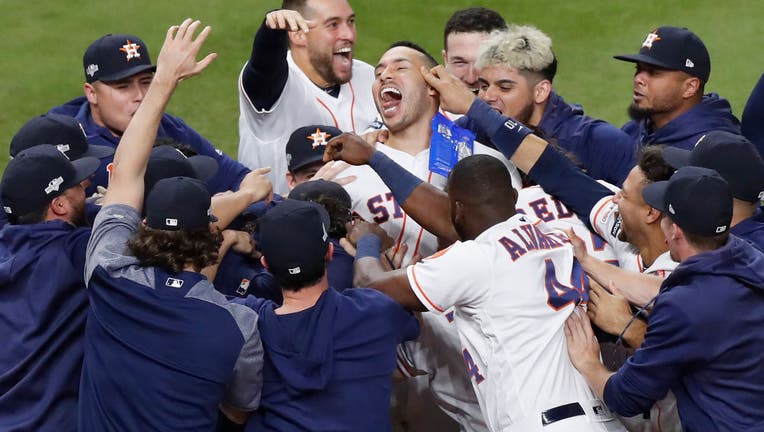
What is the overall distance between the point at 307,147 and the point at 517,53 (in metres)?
1.24

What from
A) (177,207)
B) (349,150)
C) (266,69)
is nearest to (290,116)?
(266,69)

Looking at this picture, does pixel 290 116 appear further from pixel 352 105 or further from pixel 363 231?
pixel 363 231

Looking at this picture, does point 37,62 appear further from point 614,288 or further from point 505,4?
point 614,288

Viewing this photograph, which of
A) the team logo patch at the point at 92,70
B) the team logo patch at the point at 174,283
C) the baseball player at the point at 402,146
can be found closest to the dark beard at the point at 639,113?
the baseball player at the point at 402,146

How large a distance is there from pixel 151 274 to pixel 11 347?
0.73m

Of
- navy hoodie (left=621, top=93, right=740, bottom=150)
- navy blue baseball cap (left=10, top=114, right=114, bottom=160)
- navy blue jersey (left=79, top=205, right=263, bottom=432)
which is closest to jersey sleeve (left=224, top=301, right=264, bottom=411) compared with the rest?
navy blue jersey (left=79, top=205, right=263, bottom=432)

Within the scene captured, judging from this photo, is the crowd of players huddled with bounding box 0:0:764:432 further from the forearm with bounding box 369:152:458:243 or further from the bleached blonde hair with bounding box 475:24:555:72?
the bleached blonde hair with bounding box 475:24:555:72

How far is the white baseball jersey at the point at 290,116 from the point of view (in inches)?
254

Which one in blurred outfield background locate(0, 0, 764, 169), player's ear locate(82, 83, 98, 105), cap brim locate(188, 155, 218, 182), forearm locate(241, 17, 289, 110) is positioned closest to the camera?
cap brim locate(188, 155, 218, 182)

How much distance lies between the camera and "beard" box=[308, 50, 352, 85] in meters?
6.77

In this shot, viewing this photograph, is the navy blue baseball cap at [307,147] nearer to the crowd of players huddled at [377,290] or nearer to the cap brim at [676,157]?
the crowd of players huddled at [377,290]

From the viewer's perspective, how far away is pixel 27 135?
509 cm

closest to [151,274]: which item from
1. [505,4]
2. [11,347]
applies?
[11,347]

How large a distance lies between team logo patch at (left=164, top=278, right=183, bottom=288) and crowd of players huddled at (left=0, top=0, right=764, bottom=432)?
0.01m
